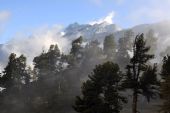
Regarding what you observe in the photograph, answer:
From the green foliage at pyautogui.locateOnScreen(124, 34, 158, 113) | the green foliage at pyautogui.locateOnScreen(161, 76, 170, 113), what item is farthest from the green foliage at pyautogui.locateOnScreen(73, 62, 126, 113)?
the green foliage at pyautogui.locateOnScreen(161, 76, 170, 113)

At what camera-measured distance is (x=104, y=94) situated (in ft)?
201

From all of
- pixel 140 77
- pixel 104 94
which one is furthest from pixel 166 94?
pixel 104 94

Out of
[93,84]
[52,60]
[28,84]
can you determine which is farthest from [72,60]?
[93,84]

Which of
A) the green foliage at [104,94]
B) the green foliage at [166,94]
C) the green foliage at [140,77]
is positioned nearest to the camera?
the green foliage at [166,94]

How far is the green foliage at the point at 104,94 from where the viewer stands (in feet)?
200

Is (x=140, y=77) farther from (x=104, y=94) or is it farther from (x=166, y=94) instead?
A: (x=166, y=94)

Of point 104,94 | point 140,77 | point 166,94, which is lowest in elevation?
point 166,94

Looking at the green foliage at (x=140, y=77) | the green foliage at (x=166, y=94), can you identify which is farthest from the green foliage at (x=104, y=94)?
the green foliage at (x=166, y=94)

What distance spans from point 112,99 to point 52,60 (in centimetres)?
7263

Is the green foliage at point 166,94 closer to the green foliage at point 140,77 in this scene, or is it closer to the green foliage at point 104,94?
the green foliage at point 140,77

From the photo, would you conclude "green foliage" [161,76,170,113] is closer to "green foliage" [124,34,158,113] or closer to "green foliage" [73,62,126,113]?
"green foliage" [124,34,158,113]

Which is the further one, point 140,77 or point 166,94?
point 140,77

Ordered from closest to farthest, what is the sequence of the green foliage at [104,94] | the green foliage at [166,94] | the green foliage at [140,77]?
the green foliage at [166,94]
the green foliage at [140,77]
the green foliage at [104,94]

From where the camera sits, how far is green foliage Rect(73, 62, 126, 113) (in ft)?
200
